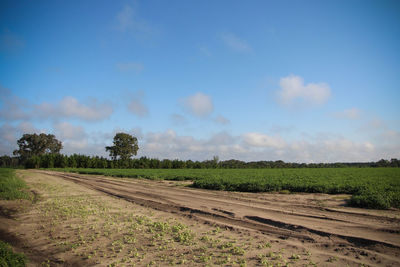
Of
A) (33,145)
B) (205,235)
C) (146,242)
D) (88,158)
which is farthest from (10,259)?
(33,145)

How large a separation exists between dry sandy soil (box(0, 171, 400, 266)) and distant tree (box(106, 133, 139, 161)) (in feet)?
299

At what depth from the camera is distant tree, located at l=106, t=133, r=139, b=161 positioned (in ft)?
328

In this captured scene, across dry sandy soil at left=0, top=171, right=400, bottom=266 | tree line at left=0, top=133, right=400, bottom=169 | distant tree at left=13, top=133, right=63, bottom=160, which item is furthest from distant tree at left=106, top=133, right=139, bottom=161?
dry sandy soil at left=0, top=171, right=400, bottom=266

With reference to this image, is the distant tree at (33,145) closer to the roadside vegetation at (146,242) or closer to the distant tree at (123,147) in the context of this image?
the distant tree at (123,147)

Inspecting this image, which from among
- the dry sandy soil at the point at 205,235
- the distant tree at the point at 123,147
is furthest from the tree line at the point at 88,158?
the dry sandy soil at the point at 205,235

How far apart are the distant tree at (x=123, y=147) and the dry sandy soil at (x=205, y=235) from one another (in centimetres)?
9125

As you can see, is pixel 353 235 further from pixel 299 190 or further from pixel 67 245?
pixel 299 190

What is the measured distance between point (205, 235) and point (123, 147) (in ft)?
328

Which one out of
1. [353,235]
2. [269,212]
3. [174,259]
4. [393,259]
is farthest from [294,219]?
[174,259]

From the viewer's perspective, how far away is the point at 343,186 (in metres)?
17.2

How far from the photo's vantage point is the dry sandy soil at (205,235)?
619 centimetres

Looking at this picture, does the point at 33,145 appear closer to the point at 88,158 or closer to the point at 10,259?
the point at 88,158

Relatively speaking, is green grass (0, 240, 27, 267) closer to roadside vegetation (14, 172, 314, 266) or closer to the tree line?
roadside vegetation (14, 172, 314, 266)

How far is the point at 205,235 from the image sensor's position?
8016 millimetres
